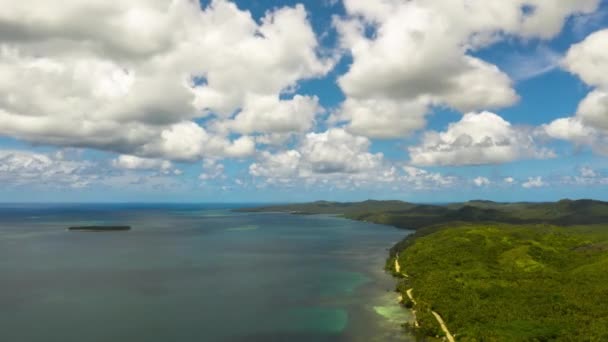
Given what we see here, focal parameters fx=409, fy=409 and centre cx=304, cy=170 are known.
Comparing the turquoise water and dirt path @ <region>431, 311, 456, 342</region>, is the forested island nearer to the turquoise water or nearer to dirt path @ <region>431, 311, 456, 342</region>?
dirt path @ <region>431, 311, 456, 342</region>

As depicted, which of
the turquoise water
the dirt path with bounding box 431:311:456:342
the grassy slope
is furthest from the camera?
the turquoise water

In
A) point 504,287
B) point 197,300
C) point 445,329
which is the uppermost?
point 504,287

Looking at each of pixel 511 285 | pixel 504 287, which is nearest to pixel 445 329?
pixel 504 287

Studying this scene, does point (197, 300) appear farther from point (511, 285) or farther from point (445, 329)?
point (511, 285)

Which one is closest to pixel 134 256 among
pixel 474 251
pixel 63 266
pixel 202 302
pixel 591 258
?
pixel 63 266

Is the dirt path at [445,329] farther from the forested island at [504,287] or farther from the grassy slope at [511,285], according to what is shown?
the grassy slope at [511,285]

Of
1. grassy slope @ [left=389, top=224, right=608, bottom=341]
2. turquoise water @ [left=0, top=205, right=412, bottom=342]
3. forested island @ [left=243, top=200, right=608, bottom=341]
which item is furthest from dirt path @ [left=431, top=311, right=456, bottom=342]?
turquoise water @ [left=0, top=205, right=412, bottom=342]

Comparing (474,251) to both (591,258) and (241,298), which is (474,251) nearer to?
(591,258)

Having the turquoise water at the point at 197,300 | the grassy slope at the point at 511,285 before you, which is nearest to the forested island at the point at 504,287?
the grassy slope at the point at 511,285
